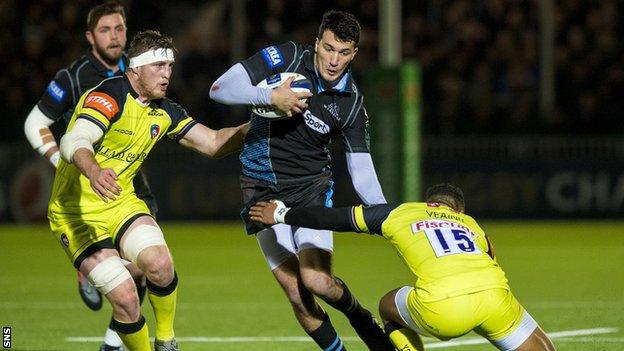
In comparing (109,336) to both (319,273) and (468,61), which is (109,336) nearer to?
(319,273)

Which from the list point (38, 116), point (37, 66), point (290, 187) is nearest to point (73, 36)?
point (37, 66)

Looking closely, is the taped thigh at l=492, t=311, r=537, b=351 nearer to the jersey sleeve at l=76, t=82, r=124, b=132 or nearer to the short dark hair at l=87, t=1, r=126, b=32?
the jersey sleeve at l=76, t=82, r=124, b=132

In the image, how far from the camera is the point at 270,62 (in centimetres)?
766

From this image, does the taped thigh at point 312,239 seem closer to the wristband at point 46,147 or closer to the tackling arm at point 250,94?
the tackling arm at point 250,94

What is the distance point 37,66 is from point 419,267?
13.6m

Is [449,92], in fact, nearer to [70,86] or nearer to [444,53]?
[444,53]

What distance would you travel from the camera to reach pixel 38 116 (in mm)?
8953

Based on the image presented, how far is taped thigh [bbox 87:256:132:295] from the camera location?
24.0 feet

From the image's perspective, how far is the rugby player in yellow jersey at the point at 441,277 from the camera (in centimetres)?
661

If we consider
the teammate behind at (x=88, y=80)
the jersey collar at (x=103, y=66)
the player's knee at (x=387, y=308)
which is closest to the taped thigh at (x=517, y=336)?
the player's knee at (x=387, y=308)

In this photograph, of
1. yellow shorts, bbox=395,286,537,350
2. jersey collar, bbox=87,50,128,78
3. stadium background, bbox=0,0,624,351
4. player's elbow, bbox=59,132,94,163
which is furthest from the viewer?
stadium background, bbox=0,0,624,351

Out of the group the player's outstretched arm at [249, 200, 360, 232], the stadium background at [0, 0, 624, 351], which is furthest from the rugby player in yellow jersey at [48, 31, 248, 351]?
the stadium background at [0, 0, 624, 351]

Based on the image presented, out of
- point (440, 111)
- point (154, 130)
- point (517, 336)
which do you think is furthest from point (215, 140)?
point (440, 111)

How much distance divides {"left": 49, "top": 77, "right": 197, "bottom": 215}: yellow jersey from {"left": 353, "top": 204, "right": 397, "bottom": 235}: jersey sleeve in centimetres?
162
